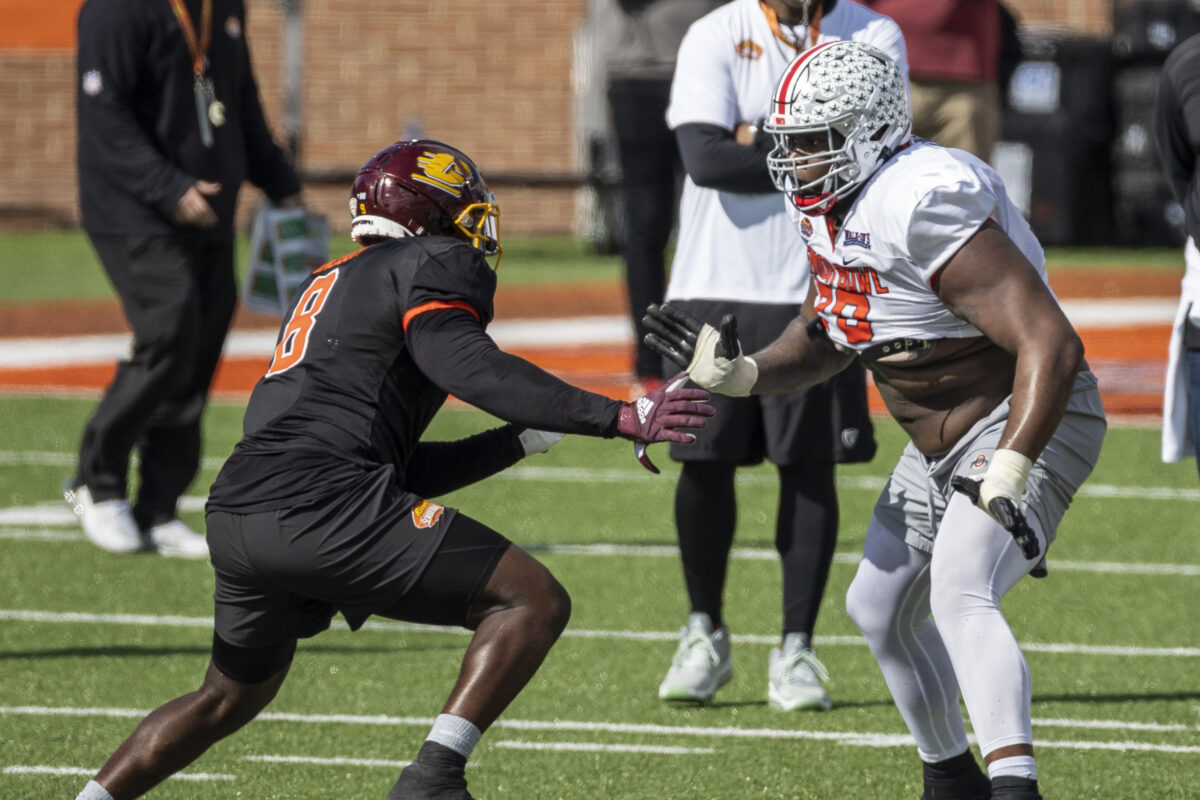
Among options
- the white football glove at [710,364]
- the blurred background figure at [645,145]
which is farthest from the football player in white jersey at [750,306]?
the blurred background figure at [645,145]

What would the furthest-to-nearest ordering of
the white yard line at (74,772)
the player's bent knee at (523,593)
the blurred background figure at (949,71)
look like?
the blurred background figure at (949,71) → the white yard line at (74,772) → the player's bent knee at (523,593)

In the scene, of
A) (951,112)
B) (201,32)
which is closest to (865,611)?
(201,32)

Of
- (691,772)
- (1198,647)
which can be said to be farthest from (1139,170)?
(691,772)

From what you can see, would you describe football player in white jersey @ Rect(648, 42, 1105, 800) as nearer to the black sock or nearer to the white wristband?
the white wristband

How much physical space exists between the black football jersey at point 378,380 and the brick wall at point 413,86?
63.5 ft

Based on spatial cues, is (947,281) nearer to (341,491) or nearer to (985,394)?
(985,394)

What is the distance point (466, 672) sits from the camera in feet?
12.1

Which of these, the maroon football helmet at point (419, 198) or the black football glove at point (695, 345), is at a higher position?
the maroon football helmet at point (419, 198)

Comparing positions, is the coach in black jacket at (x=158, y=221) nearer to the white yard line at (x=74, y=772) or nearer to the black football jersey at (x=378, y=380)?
the white yard line at (x=74, y=772)

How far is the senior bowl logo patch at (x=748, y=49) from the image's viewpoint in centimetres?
563

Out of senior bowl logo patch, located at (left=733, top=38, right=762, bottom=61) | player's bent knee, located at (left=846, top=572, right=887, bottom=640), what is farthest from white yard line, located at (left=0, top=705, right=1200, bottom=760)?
senior bowl logo patch, located at (left=733, top=38, right=762, bottom=61)

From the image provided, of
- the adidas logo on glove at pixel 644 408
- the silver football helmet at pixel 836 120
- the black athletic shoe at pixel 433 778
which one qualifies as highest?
the silver football helmet at pixel 836 120

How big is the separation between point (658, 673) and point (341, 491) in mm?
2219

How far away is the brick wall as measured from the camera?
2320 centimetres
